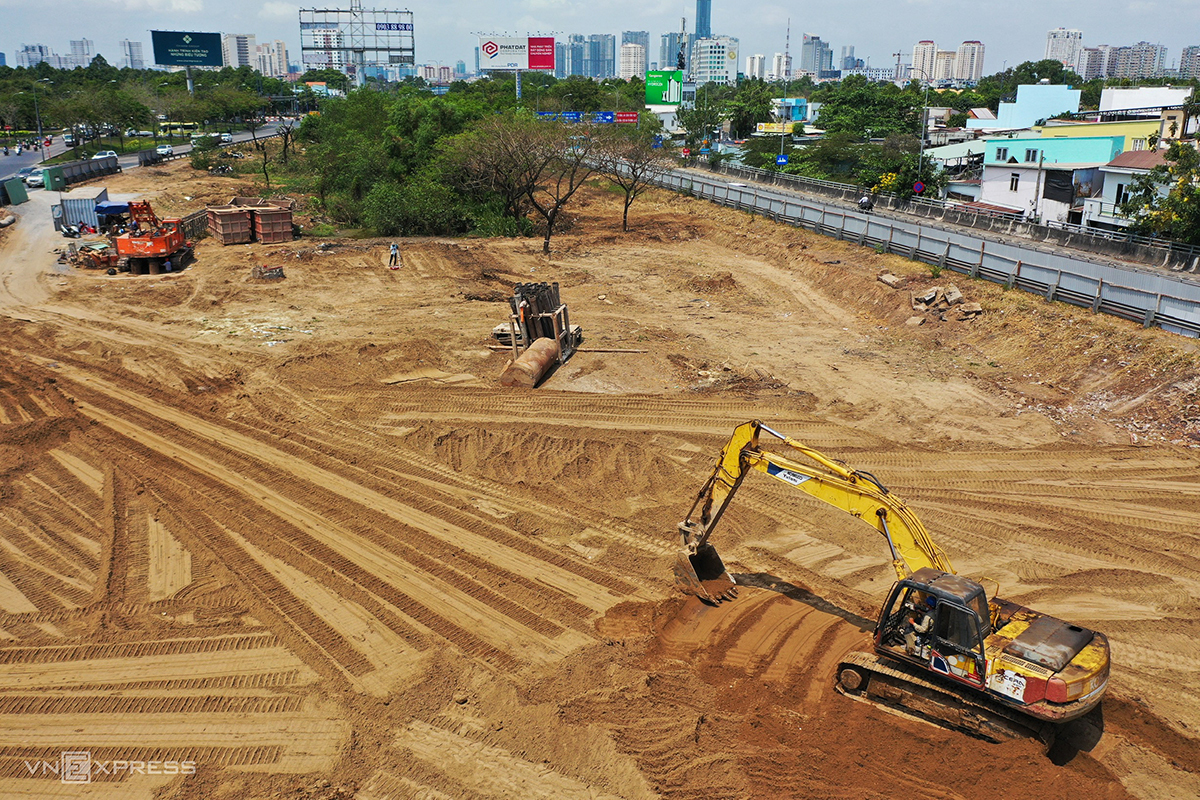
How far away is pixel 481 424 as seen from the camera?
774 inches

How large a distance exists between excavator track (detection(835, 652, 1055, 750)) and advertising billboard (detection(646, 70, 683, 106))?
4870 inches

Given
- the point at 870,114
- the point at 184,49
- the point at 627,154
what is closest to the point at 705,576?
the point at 627,154

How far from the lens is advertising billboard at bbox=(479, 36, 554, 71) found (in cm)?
8831

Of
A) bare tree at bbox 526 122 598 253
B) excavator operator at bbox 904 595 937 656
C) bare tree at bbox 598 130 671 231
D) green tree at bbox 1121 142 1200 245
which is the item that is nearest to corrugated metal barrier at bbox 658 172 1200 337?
green tree at bbox 1121 142 1200 245

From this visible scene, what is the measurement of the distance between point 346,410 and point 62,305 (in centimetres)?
1536

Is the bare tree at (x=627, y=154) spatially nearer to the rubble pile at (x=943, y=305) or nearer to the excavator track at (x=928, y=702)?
the rubble pile at (x=943, y=305)

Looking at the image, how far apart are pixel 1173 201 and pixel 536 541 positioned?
2679 cm

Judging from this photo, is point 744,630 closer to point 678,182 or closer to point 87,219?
point 87,219

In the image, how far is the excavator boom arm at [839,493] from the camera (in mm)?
10523

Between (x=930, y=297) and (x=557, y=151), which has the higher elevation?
(x=557, y=151)

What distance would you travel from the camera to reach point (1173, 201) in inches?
1144

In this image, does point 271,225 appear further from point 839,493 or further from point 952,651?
point 952,651

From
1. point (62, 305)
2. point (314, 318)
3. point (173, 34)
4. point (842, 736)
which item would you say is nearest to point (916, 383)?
point (842, 736)

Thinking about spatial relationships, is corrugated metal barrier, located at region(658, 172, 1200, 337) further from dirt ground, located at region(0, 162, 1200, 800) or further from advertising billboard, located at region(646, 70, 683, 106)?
advertising billboard, located at region(646, 70, 683, 106)
